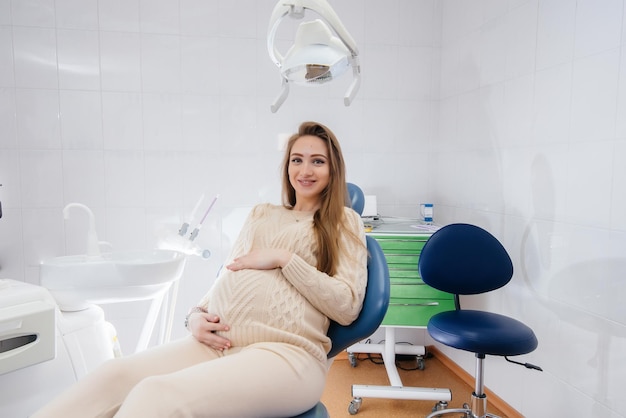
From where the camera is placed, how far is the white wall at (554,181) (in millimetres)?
1566

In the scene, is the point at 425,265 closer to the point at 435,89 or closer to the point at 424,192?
the point at 424,192

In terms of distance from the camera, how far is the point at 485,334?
5.17 ft

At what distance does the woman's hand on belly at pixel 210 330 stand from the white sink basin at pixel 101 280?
2.28 feet

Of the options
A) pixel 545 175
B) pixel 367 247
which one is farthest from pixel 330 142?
pixel 545 175

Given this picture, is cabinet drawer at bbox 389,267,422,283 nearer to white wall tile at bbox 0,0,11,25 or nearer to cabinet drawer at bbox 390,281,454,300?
cabinet drawer at bbox 390,281,454,300

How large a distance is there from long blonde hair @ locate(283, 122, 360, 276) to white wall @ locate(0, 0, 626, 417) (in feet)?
3.50

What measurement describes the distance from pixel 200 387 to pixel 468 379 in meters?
2.03

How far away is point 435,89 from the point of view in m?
2.88

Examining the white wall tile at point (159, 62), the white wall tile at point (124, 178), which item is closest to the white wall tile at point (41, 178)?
the white wall tile at point (124, 178)

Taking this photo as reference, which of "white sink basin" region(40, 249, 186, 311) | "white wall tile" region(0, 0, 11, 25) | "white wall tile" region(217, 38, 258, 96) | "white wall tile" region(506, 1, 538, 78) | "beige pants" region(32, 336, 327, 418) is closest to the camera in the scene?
"beige pants" region(32, 336, 327, 418)

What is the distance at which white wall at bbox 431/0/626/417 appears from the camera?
5.14 ft

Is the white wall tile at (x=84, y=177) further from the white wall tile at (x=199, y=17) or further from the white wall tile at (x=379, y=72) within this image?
the white wall tile at (x=379, y=72)

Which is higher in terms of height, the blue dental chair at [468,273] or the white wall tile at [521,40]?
the white wall tile at [521,40]

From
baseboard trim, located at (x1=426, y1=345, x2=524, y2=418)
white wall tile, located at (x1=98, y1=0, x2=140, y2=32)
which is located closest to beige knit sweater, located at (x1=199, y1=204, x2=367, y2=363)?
baseboard trim, located at (x1=426, y1=345, x2=524, y2=418)
